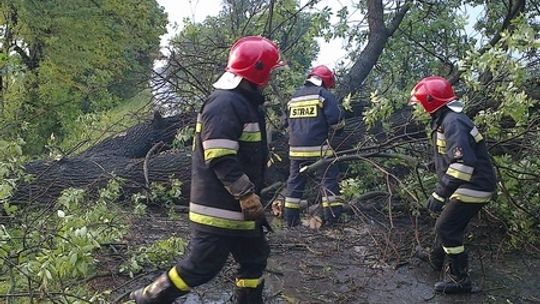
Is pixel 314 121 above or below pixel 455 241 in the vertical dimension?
above

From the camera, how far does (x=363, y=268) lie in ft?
14.3

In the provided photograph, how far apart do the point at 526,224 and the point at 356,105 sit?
292 cm

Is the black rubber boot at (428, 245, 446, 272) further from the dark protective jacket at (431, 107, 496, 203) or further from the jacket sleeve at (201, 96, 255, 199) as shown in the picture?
the jacket sleeve at (201, 96, 255, 199)

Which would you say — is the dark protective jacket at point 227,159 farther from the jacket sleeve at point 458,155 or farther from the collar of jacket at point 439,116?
the collar of jacket at point 439,116

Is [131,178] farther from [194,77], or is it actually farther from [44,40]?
[44,40]

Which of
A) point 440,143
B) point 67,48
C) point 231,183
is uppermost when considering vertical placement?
point 67,48

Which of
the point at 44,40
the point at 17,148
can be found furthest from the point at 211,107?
the point at 44,40

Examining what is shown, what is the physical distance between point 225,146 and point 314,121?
2672mm

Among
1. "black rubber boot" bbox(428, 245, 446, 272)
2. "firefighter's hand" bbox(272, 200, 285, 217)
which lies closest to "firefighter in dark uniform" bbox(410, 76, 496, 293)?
"black rubber boot" bbox(428, 245, 446, 272)

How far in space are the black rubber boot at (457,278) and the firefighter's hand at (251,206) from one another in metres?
1.75

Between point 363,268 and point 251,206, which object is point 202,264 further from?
point 363,268

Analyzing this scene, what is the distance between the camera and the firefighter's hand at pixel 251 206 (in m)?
2.78

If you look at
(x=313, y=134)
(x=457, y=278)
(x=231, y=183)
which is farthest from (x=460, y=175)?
(x=313, y=134)

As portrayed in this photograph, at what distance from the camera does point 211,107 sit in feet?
9.45
